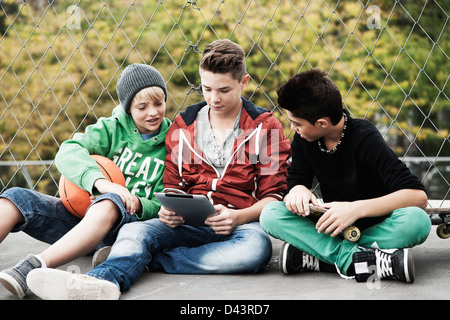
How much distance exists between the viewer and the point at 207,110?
75.8 inches

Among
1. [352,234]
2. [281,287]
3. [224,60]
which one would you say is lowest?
[281,287]

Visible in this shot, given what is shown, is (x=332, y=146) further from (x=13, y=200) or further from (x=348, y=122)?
(x=13, y=200)

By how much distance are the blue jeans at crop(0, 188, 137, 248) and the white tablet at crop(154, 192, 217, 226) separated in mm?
137

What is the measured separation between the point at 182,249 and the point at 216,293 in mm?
315

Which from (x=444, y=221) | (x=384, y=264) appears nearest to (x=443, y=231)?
(x=444, y=221)

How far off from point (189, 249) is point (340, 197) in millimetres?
497

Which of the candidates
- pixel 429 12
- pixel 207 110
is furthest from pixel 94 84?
pixel 207 110

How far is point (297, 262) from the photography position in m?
1.60

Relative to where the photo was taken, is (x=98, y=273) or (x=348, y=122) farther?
(x=348, y=122)

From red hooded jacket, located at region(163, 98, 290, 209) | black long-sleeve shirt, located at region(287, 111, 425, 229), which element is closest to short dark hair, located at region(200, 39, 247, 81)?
red hooded jacket, located at region(163, 98, 290, 209)

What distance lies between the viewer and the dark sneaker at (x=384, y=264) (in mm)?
1425

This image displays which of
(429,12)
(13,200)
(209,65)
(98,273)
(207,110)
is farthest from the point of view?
(429,12)

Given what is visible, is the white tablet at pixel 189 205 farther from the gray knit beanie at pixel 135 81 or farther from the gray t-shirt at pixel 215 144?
the gray knit beanie at pixel 135 81

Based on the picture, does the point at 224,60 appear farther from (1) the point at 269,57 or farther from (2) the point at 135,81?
(1) the point at 269,57
